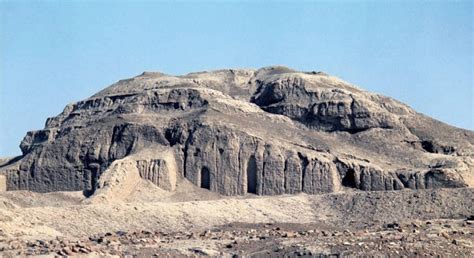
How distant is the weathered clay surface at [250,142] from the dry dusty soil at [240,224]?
2.15 metres

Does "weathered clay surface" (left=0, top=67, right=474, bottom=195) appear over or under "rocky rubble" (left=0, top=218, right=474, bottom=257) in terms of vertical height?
over

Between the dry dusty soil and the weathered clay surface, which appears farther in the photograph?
the weathered clay surface

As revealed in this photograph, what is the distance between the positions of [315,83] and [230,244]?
3228cm

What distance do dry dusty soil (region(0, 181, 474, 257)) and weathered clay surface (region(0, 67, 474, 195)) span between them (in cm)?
Answer: 215

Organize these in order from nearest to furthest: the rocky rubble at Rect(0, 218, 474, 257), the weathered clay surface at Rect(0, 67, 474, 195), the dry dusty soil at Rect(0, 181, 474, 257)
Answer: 1. the rocky rubble at Rect(0, 218, 474, 257)
2. the dry dusty soil at Rect(0, 181, 474, 257)
3. the weathered clay surface at Rect(0, 67, 474, 195)

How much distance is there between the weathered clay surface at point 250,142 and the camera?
67.0 metres

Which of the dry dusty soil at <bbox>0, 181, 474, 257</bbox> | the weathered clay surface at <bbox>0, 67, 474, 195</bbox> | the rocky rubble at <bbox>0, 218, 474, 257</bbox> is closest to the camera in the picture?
the rocky rubble at <bbox>0, 218, 474, 257</bbox>

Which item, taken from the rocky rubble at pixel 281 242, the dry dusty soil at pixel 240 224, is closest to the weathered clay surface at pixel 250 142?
the dry dusty soil at pixel 240 224

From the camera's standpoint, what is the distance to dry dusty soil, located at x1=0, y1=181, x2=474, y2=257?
4381cm

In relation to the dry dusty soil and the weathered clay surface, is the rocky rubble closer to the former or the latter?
the dry dusty soil

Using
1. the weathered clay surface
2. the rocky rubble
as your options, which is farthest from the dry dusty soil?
the weathered clay surface

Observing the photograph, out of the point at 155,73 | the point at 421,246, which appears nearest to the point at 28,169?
the point at 155,73

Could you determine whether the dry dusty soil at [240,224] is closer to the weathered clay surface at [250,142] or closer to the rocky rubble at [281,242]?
the rocky rubble at [281,242]

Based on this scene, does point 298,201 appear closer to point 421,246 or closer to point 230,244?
point 230,244
